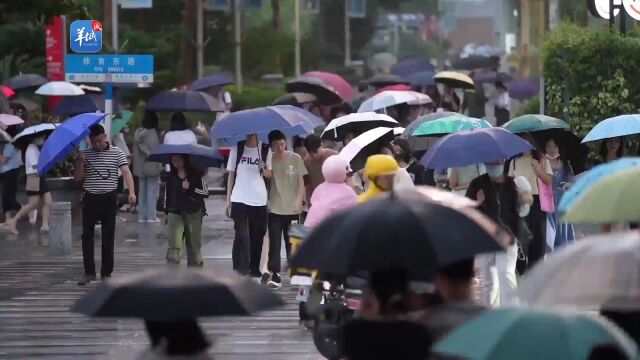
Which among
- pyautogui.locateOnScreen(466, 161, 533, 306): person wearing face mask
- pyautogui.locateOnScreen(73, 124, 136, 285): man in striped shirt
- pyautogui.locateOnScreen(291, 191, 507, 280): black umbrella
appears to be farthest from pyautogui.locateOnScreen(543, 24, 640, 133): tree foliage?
pyautogui.locateOnScreen(291, 191, 507, 280): black umbrella

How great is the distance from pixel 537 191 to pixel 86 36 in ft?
44.3

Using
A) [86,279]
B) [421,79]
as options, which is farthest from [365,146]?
[421,79]

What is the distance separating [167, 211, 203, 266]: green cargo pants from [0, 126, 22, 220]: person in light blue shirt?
697cm

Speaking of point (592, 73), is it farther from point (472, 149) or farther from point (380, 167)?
point (380, 167)

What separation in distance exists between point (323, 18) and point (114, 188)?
54491 mm

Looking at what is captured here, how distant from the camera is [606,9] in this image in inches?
995

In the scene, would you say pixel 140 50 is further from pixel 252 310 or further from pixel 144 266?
pixel 252 310

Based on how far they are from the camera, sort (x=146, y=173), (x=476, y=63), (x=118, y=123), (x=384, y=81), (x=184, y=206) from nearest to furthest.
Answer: (x=184, y=206) < (x=146, y=173) < (x=118, y=123) < (x=384, y=81) < (x=476, y=63)

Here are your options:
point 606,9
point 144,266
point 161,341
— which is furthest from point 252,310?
point 606,9

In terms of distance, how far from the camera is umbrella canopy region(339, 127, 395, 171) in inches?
589

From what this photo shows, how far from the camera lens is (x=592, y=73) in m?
22.0

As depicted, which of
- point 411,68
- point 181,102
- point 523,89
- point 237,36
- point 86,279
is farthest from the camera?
point 237,36

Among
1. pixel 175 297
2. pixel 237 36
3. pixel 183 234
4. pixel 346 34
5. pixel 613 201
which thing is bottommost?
pixel 183 234

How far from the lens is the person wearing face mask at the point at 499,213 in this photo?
12789 mm
